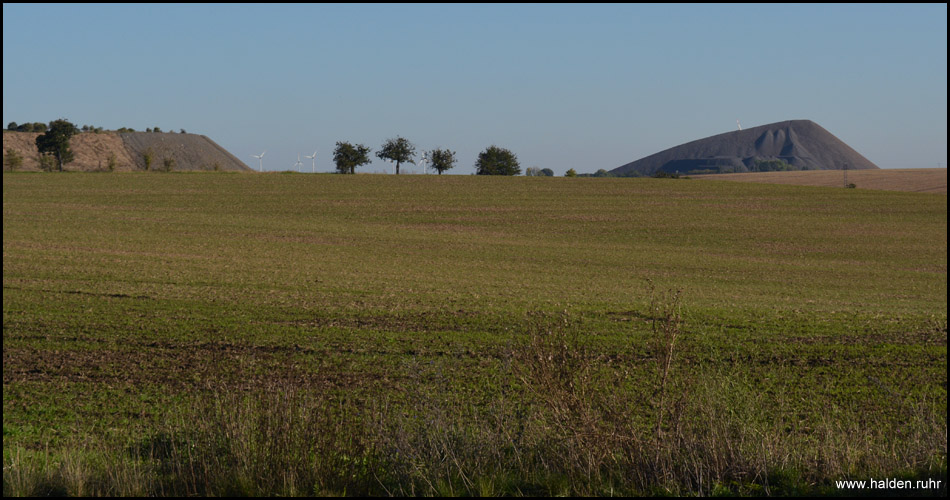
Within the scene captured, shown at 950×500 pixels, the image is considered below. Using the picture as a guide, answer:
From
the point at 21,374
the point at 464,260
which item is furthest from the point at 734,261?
the point at 21,374

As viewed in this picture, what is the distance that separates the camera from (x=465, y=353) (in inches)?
592

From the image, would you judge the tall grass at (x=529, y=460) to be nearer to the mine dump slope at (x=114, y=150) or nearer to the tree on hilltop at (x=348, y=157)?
the tree on hilltop at (x=348, y=157)

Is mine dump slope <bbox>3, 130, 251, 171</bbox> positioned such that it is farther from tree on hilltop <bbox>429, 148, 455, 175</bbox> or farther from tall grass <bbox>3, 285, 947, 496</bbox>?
tall grass <bbox>3, 285, 947, 496</bbox>

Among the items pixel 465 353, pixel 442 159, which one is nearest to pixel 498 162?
pixel 442 159

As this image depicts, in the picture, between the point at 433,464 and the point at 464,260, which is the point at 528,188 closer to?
the point at 464,260

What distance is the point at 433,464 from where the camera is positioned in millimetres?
5949

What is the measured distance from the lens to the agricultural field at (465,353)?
19.7 ft

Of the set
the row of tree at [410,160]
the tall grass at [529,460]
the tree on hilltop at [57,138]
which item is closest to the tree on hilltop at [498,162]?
the row of tree at [410,160]

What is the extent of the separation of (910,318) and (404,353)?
46.6 feet

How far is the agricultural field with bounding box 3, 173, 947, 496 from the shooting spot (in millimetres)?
5992

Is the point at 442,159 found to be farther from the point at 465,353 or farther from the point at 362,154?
the point at 465,353

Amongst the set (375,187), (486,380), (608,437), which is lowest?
(486,380)

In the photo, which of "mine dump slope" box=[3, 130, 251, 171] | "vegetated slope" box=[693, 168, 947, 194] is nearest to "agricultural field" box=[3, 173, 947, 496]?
"vegetated slope" box=[693, 168, 947, 194]

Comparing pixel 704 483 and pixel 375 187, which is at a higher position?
pixel 375 187
